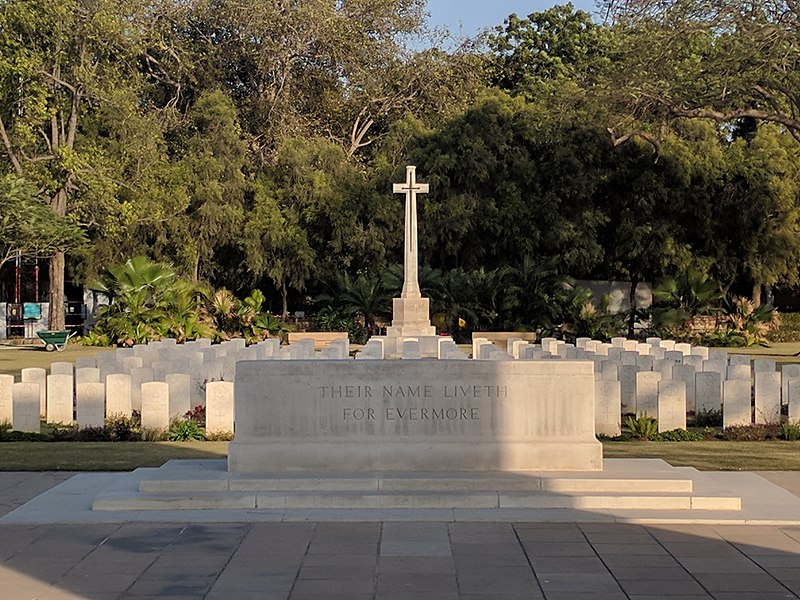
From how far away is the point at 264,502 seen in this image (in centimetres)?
850

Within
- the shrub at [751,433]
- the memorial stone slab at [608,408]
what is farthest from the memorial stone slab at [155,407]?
the shrub at [751,433]

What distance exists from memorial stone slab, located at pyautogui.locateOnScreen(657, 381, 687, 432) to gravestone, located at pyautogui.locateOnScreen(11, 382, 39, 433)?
8.26 m

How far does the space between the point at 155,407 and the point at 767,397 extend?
8254 millimetres

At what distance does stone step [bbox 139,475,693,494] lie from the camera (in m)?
8.66

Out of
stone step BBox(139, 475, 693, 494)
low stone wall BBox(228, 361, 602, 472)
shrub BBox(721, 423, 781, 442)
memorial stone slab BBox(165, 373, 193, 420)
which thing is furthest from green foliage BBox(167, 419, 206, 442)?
shrub BBox(721, 423, 781, 442)

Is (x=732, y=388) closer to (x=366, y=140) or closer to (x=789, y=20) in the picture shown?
(x=789, y=20)

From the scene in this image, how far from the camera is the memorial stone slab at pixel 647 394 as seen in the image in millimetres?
14406

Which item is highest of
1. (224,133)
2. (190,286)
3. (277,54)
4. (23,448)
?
(277,54)

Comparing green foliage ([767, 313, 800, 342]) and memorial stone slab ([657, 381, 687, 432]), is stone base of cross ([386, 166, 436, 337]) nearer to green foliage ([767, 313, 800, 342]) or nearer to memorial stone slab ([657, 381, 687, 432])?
memorial stone slab ([657, 381, 687, 432])

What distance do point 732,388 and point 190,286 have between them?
23504mm

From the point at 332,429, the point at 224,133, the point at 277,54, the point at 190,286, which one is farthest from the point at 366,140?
the point at 332,429

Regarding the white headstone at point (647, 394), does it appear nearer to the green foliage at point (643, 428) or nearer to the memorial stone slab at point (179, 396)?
the green foliage at point (643, 428)

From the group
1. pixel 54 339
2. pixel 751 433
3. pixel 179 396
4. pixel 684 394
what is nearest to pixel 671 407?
pixel 684 394

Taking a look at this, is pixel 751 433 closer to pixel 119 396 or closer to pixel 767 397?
pixel 767 397
